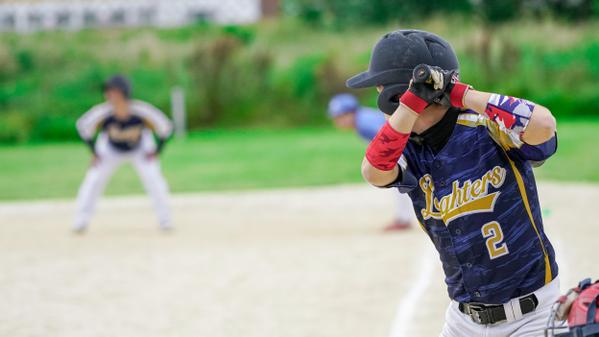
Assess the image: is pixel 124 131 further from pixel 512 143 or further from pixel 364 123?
pixel 512 143

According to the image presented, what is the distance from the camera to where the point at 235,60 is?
29.5m

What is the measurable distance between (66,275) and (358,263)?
2.90 m

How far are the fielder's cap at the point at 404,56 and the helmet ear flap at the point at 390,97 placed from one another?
0.02 m

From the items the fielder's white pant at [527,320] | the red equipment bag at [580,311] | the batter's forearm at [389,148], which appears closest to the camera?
the red equipment bag at [580,311]

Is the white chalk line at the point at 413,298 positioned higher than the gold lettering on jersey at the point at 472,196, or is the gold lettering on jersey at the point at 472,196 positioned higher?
the gold lettering on jersey at the point at 472,196

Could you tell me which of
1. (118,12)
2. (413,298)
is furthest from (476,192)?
(118,12)

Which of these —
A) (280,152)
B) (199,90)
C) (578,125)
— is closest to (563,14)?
(578,125)

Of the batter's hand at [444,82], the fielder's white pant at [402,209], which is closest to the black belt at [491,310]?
the batter's hand at [444,82]

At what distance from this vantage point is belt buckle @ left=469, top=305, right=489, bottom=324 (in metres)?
2.98

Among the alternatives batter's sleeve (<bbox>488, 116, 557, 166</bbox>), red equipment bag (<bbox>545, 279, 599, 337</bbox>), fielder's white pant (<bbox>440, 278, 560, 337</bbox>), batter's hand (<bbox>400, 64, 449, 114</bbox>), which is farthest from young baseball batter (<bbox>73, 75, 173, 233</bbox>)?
red equipment bag (<bbox>545, 279, 599, 337</bbox>)

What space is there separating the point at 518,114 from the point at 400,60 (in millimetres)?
515

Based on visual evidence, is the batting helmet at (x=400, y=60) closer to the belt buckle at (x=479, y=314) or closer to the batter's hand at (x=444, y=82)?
the batter's hand at (x=444, y=82)

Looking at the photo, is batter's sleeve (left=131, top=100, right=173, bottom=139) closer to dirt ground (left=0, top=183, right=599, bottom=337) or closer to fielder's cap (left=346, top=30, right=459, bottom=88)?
dirt ground (left=0, top=183, right=599, bottom=337)

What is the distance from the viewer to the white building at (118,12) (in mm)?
47875
